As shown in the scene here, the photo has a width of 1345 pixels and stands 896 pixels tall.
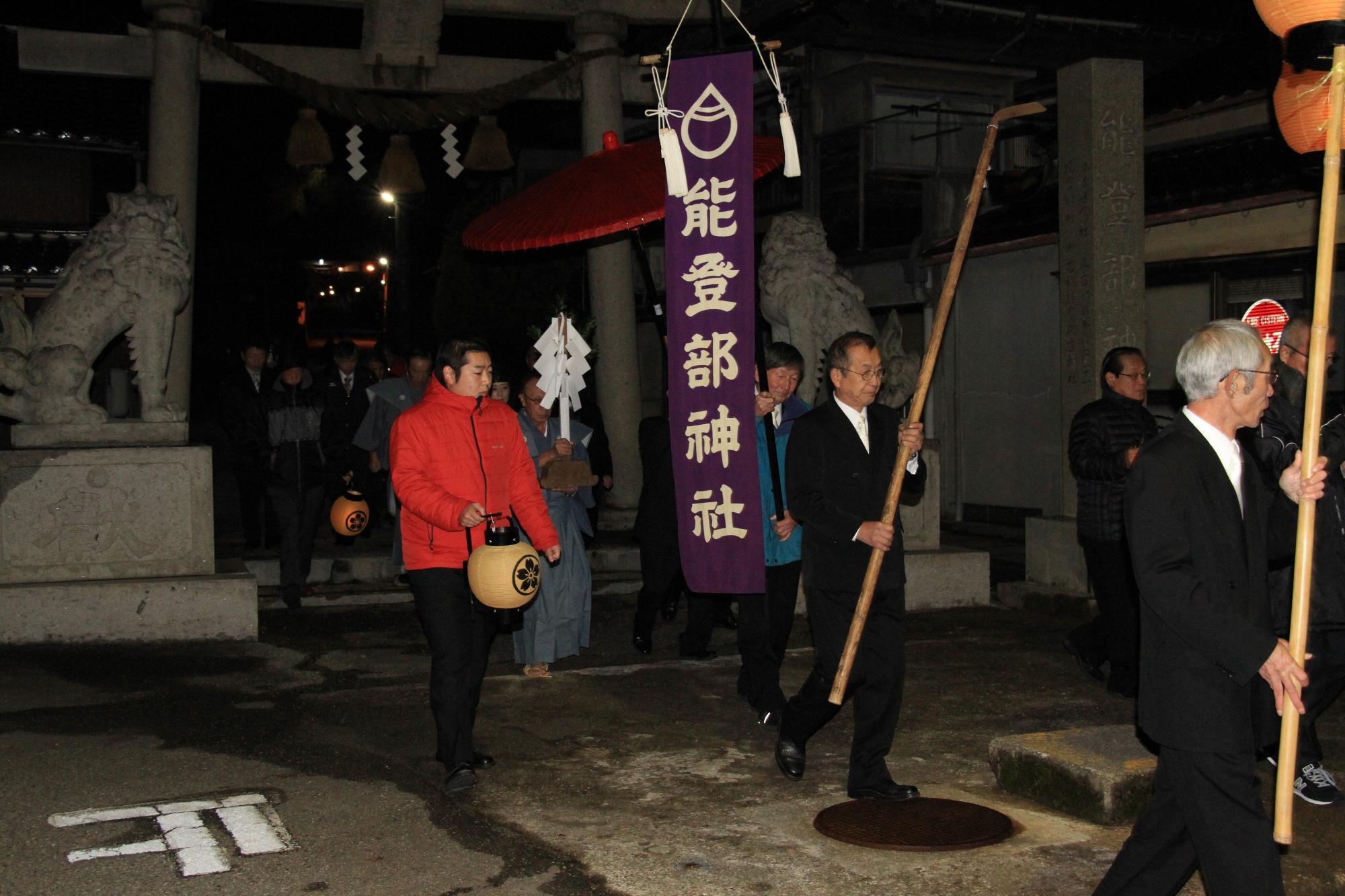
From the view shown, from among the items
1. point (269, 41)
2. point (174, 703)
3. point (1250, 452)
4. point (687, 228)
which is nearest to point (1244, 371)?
point (1250, 452)

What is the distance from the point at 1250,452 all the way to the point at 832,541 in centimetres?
190

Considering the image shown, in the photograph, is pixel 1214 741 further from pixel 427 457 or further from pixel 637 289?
pixel 637 289

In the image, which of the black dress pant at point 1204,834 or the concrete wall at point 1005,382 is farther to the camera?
the concrete wall at point 1005,382

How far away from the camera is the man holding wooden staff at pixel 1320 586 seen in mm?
4836

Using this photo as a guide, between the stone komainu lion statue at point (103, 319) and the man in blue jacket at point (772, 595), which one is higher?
the stone komainu lion statue at point (103, 319)

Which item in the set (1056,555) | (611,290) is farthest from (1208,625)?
(611,290)

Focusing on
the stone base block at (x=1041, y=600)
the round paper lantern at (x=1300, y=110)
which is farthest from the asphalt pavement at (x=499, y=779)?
the round paper lantern at (x=1300, y=110)

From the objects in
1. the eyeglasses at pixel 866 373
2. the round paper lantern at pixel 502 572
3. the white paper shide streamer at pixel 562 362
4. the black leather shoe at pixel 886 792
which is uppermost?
the white paper shide streamer at pixel 562 362

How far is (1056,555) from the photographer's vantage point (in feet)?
31.5


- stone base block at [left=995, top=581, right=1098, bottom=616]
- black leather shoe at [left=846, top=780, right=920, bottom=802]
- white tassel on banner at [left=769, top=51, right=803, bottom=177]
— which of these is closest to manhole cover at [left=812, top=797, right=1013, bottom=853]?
black leather shoe at [left=846, top=780, right=920, bottom=802]

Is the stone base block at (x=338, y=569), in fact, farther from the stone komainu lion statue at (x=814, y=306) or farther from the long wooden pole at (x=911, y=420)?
the long wooden pole at (x=911, y=420)

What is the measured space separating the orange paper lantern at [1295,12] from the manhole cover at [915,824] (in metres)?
2.95

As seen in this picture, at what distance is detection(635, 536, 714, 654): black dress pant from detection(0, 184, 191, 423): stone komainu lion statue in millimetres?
3460

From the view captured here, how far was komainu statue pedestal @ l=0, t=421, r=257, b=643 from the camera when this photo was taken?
27.5 ft
